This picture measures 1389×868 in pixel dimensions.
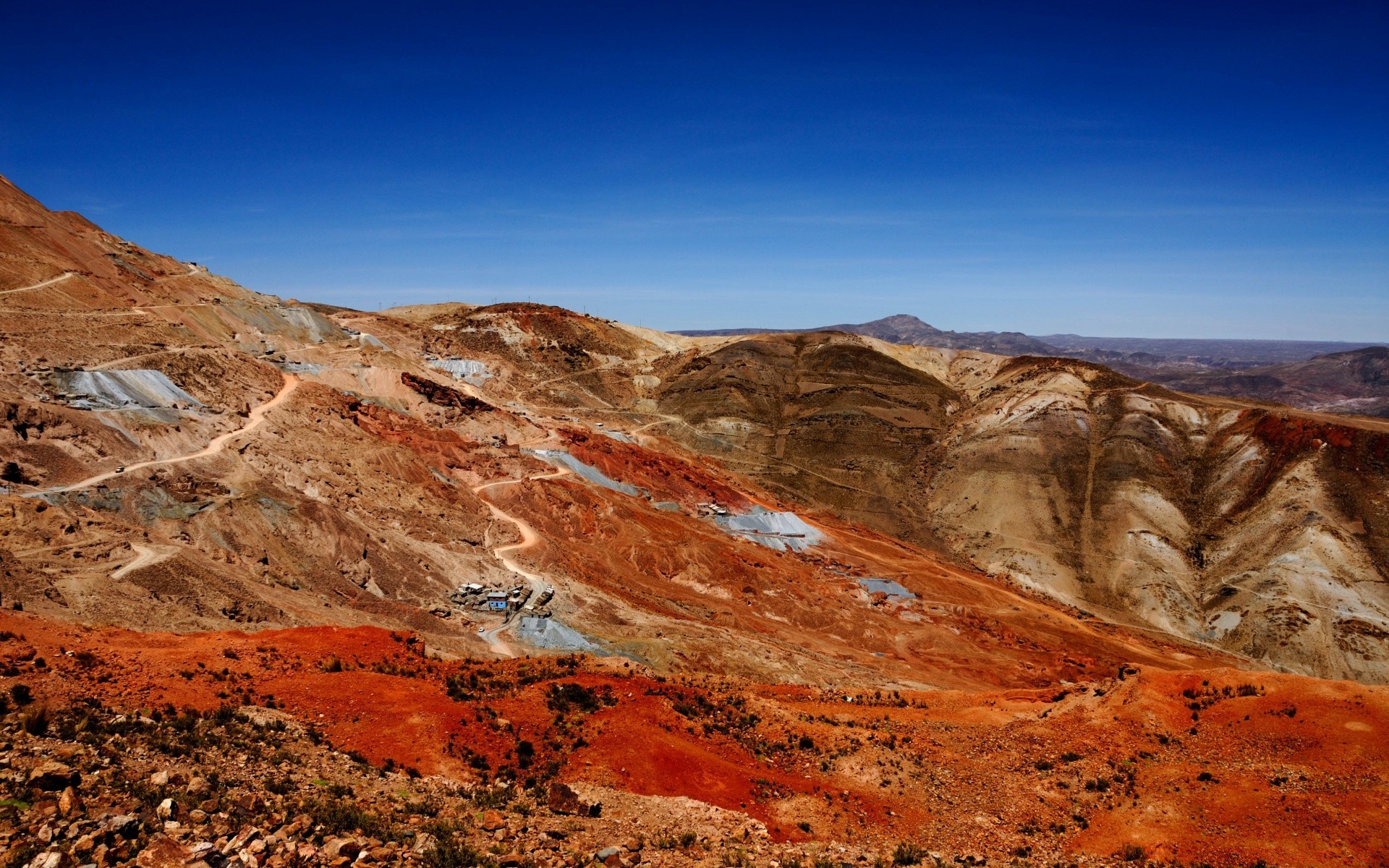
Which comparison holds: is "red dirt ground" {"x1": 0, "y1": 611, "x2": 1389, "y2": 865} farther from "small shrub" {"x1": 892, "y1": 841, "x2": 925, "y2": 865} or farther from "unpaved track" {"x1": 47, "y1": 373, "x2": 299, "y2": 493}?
"unpaved track" {"x1": 47, "y1": 373, "x2": 299, "y2": 493}

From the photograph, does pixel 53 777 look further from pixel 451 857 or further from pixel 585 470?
pixel 585 470

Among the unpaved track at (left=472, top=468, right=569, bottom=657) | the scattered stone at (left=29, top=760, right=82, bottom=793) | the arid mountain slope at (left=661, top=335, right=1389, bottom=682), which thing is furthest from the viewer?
the arid mountain slope at (left=661, top=335, right=1389, bottom=682)

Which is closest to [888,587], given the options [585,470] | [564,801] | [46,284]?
[585,470]

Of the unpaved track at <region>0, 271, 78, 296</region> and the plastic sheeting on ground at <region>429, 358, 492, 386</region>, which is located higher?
the unpaved track at <region>0, 271, 78, 296</region>

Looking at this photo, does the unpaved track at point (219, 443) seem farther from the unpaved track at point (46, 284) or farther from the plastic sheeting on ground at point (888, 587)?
the plastic sheeting on ground at point (888, 587)

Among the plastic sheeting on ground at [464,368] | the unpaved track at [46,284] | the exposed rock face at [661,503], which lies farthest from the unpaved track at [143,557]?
the plastic sheeting on ground at [464,368]

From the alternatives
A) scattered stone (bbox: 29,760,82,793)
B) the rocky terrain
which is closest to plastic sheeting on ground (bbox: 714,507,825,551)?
the rocky terrain

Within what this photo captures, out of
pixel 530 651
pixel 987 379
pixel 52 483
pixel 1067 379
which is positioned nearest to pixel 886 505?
pixel 1067 379
